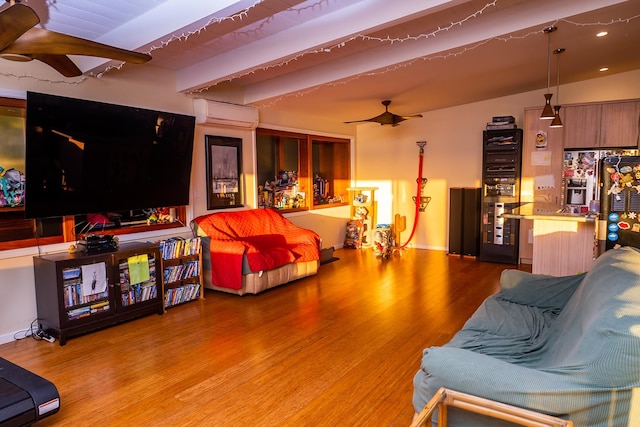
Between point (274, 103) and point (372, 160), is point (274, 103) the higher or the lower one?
the higher one

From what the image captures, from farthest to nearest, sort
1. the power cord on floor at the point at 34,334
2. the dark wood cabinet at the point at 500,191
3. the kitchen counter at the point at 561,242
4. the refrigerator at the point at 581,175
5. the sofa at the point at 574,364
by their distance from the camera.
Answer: the dark wood cabinet at the point at 500,191 → the refrigerator at the point at 581,175 → the kitchen counter at the point at 561,242 → the power cord on floor at the point at 34,334 → the sofa at the point at 574,364

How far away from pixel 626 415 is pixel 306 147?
235 inches

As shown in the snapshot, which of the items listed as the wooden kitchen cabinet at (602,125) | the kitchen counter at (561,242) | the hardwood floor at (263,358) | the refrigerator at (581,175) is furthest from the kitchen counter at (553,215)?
the wooden kitchen cabinet at (602,125)

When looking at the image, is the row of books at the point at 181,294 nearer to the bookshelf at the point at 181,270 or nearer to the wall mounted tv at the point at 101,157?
the bookshelf at the point at 181,270

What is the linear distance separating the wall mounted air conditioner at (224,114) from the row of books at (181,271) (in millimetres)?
1713

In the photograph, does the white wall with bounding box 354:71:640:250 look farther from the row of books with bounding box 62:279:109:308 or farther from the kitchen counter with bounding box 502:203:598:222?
the row of books with bounding box 62:279:109:308

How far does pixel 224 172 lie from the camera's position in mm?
5488

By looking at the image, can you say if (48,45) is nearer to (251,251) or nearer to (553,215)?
(251,251)

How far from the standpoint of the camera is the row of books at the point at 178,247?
438cm

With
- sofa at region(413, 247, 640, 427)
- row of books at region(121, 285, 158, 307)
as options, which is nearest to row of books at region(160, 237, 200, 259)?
row of books at region(121, 285, 158, 307)

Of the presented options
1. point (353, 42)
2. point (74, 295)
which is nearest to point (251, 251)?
point (74, 295)

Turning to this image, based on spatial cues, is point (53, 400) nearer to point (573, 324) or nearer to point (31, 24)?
point (31, 24)

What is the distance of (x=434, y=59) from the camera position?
173 inches

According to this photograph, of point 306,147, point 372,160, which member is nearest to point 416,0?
point 306,147
